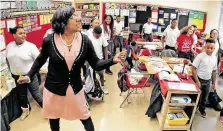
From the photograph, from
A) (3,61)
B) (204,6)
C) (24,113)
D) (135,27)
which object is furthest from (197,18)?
(3,61)

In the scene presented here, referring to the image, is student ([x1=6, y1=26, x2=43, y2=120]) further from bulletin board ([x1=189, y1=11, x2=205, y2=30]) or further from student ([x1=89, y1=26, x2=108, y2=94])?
bulletin board ([x1=189, y1=11, x2=205, y2=30])

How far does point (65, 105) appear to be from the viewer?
74.9 inches

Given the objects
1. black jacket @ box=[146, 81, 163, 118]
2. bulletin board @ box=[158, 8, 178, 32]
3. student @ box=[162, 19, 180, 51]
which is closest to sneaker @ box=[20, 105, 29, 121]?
black jacket @ box=[146, 81, 163, 118]

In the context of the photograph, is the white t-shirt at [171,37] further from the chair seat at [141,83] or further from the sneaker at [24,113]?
the sneaker at [24,113]

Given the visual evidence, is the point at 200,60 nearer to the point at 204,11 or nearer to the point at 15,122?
the point at 15,122

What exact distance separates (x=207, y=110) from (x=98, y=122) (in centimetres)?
202

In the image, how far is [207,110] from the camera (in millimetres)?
3887

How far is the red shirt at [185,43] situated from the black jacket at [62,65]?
138 inches

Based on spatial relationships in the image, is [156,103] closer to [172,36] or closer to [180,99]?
[180,99]

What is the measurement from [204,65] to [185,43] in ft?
5.60

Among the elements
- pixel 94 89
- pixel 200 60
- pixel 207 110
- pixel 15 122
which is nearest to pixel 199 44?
pixel 207 110

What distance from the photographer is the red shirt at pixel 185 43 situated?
483 centimetres

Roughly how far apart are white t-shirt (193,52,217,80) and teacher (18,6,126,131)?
6.33ft

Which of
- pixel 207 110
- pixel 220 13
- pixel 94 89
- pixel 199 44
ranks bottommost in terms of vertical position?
pixel 207 110
